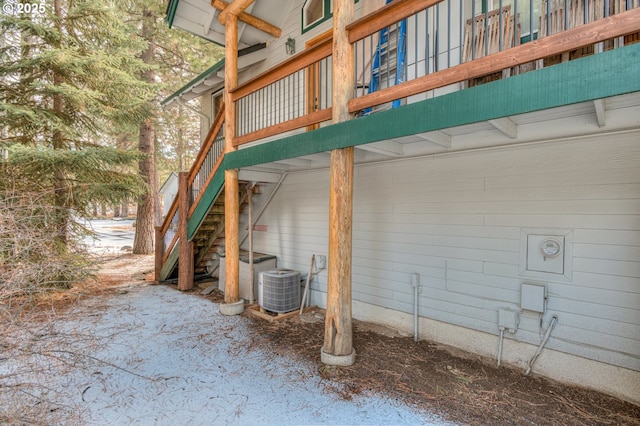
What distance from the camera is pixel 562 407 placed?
2789 millimetres

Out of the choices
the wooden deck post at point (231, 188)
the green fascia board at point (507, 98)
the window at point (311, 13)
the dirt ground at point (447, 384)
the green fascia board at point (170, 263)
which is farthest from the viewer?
the green fascia board at point (170, 263)

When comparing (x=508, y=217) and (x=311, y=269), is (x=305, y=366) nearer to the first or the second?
(x=311, y=269)

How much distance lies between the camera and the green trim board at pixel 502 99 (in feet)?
6.20

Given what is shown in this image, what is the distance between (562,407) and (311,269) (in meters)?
3.58

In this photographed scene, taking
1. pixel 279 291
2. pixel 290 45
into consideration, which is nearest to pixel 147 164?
pixel 290 45

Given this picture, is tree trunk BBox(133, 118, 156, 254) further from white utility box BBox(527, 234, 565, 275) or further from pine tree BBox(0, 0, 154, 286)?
white utility box BBox(527, 234, 565, 275)

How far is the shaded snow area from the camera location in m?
2.70

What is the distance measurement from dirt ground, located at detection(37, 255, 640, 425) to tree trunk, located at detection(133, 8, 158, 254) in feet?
25.9

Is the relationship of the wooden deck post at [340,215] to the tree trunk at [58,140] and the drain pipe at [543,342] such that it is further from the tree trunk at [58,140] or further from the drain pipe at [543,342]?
the tree trunk at [58,140]

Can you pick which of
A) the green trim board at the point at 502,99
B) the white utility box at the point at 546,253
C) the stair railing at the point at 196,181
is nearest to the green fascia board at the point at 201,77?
the stair railing at the point at 196,181

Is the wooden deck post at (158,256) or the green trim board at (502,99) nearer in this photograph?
the green trim board at (502,99)

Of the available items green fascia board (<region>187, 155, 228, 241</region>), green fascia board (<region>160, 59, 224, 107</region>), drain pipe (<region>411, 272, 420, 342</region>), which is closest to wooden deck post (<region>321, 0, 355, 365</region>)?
drain pipe (<region>411, 272, 420, 342</region>)

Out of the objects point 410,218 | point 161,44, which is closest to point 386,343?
point 410,218
